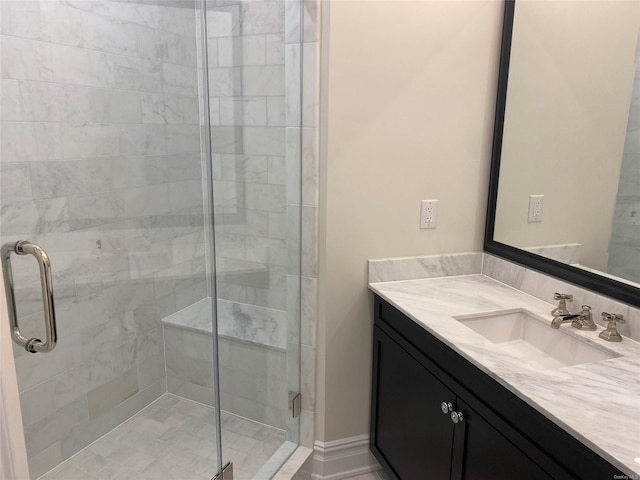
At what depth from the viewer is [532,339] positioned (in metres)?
1.57

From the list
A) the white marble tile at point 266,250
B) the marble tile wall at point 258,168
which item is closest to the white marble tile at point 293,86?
the marble tile wall at point 258,168

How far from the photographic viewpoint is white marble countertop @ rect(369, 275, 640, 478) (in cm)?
89

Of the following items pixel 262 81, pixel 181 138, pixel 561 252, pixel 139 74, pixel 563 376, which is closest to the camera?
pixel 563 376

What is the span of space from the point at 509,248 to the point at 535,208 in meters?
0.18

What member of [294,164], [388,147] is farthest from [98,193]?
[388,147]

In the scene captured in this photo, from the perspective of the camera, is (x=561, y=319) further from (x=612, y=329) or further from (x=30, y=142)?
(x=30, y=142)

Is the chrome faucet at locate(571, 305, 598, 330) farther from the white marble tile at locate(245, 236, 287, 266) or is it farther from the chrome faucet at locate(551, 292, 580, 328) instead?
the white marble tile at locate(245, 236, 287, 266)

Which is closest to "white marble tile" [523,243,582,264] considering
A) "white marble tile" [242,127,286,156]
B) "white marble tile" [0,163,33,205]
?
Result: "white marble tile" [242,127,286,156]

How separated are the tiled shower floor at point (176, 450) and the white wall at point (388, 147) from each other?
29cm

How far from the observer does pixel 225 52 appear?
1790 mm

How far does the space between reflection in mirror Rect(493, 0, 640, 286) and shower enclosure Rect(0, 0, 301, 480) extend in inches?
33.5

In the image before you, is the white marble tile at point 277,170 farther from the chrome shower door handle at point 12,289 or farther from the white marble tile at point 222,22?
the chrome shower door handle at point 12,289

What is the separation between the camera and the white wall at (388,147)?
1.69 meters

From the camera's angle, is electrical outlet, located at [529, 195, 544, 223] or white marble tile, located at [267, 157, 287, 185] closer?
electrical outlet, located at [529, 195, 544, 223]
